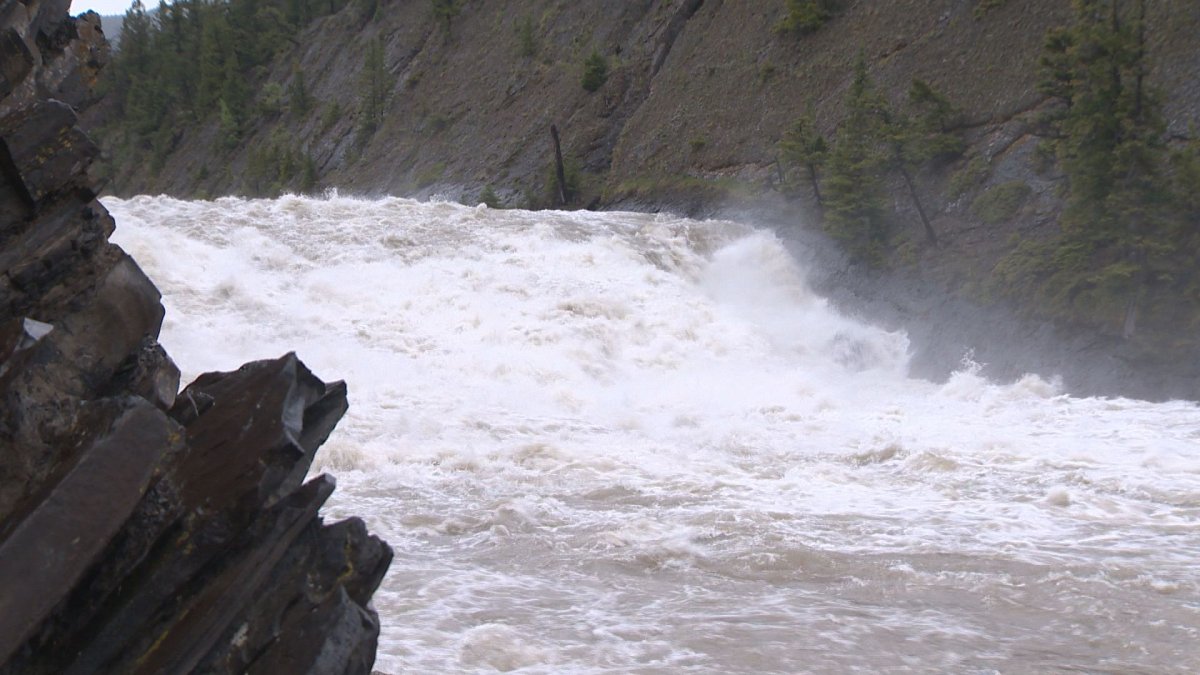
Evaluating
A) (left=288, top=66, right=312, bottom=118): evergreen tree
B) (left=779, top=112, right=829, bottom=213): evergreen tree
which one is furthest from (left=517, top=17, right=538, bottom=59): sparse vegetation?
(left=779, top=112, right=829, bottom=213): evergreen tree

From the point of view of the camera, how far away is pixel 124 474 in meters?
4.74

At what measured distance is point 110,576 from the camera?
479cm

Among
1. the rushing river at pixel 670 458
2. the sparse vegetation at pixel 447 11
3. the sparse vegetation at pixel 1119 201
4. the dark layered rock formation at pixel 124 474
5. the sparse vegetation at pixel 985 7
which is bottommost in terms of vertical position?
the dark layered rock formation at pixel 124 474

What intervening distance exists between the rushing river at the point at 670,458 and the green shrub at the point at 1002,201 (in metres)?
3.30

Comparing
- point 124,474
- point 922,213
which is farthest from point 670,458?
point 922,213

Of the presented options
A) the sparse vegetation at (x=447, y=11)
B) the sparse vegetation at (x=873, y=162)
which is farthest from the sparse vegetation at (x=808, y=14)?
the sparse vegetation at (x=447, y=11)

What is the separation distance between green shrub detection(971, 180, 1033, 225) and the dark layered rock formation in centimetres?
1970

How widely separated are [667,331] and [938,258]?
19.8 ft

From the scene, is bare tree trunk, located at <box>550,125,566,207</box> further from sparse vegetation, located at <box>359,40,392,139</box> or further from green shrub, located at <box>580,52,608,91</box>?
sparse vegetation, located at <box>359,40,392,139</box>

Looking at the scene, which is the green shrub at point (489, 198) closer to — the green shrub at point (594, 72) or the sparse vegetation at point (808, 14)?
the green shrub at point (594, 72)

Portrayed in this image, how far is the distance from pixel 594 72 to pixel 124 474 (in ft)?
122

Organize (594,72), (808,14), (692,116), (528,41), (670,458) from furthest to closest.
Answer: (528,41), (594,72), (692,116), (808,14), (670,458)

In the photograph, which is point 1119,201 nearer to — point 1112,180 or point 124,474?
point 1112,180

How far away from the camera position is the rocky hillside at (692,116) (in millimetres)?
22453
